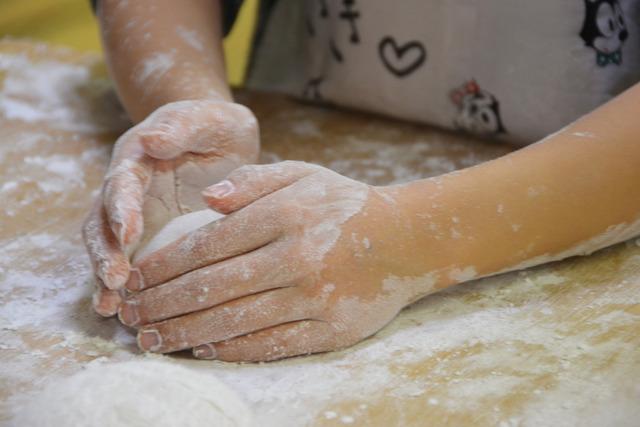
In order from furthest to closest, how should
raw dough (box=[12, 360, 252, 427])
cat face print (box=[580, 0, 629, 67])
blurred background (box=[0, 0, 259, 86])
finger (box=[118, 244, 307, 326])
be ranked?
blurred background (box=[0, 0, 259, 86]), cat face print (box=[580, 0, 629, 67]), finger (box=[118, 244, 307, 326]), raw dough (box=[12, 360, 252, 427])

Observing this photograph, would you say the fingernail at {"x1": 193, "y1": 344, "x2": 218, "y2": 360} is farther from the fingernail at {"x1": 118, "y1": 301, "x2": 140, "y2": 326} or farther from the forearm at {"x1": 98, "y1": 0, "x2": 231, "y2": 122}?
the forearm at {"x1": 98, "y1": 0, "x2": 231, "y2": 122}

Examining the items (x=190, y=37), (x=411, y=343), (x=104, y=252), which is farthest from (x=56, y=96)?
(x=411, y=343)

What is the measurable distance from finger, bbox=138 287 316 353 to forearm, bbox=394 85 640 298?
0.15 metres

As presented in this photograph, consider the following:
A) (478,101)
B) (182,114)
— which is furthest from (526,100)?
(182,114)

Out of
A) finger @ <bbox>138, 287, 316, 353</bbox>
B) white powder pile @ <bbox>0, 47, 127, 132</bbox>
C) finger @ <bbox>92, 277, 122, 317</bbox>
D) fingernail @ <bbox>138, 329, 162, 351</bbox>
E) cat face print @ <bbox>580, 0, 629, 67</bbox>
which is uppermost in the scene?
cat face print @ <bbox>580, 0, 629, 67</bbox>

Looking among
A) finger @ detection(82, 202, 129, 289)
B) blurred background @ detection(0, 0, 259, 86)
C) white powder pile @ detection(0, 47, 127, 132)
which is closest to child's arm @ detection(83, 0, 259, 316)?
finger @ detection(82, 202, 129, 289)

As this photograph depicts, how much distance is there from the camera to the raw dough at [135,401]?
62cm

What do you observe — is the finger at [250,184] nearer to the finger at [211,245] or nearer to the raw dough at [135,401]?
the finger at [211,245]

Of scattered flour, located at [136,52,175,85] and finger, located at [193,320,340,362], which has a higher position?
scattered flour, located at [136,52,175,85]

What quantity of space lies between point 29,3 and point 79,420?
5.86ft

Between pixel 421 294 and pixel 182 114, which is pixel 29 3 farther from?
pixel 421 294

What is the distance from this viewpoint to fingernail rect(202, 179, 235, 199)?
2.56 feet

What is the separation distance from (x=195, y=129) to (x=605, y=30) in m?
0.59

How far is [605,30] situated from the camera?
108cm
